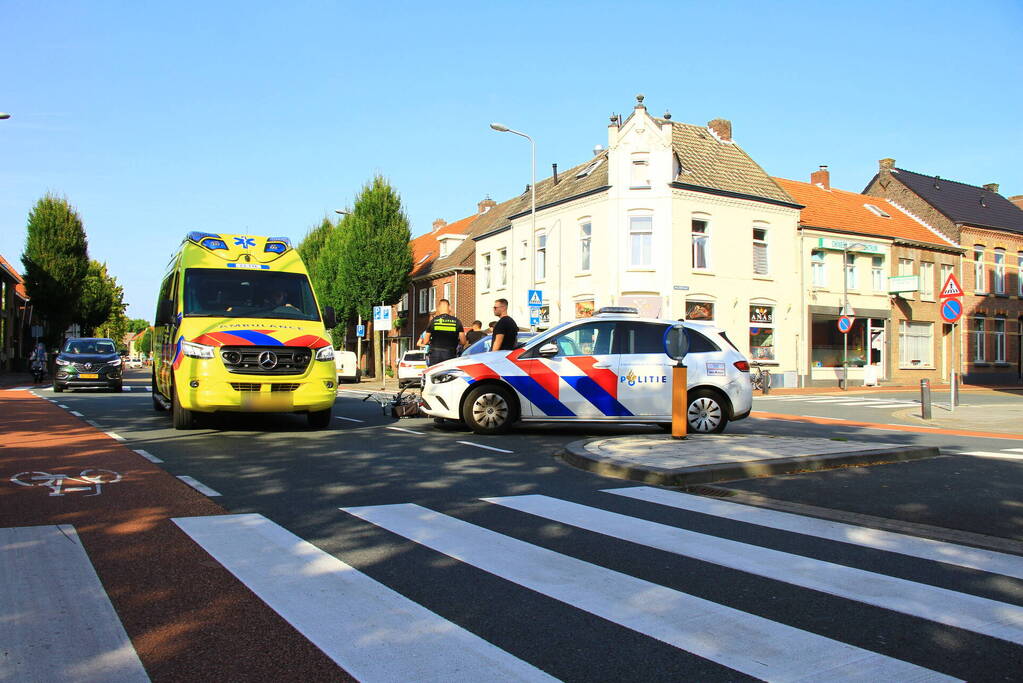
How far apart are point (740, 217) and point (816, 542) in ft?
94.6

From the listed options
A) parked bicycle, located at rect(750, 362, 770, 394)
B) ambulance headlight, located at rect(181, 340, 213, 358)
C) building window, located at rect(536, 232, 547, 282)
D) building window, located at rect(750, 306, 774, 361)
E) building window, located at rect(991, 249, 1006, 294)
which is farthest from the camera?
building window, located at rect(991, 249, 1006, 294)

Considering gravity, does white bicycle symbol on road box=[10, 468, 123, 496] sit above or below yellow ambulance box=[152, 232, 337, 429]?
below

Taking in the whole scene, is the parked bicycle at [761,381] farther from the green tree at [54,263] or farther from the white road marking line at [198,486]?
the green tree at [54,263]

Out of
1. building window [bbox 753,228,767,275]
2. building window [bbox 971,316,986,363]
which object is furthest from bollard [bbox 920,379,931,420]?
building window [bbox 971,316,986,363]

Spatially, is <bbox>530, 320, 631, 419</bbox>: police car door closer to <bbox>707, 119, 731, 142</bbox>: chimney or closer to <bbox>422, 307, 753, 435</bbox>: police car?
<bbox>422, 307, 753, 435</bbox>: police car

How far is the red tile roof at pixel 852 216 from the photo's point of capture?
1401 inches

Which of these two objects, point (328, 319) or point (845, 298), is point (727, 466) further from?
point (845, 298)

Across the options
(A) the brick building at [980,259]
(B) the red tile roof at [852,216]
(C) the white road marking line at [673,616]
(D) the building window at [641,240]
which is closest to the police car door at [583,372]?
(C) the white road marking line at [673,616]

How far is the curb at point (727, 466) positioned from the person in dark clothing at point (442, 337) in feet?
15.6

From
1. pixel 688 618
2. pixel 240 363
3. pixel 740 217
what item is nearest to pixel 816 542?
pixel 688 618

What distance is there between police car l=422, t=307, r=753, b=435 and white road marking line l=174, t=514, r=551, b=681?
242 inches

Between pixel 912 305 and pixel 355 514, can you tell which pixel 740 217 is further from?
pixel 355 514

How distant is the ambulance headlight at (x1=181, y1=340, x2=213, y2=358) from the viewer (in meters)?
10.3

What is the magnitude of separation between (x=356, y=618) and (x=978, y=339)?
145 ft
